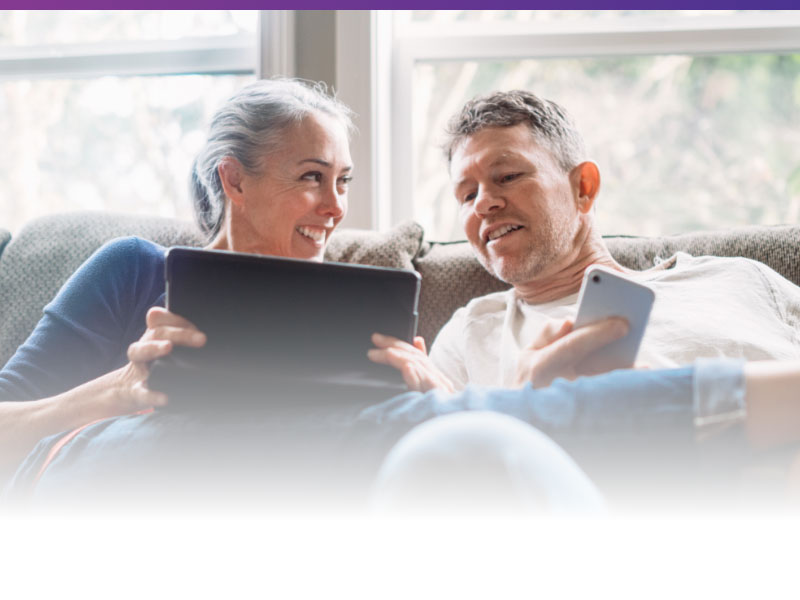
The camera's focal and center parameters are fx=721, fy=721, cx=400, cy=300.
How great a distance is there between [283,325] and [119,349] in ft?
2.02

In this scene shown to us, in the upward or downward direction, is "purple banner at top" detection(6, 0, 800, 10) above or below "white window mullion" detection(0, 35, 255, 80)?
above

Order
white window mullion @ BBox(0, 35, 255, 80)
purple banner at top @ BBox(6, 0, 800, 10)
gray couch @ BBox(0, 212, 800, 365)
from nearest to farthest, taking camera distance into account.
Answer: gray couch @ BBox(0, 212, 800, 365), purple banner at top @ BBox(6, 0, 800, 10), white window mullion @ BBox(0, 35, 255, 80)

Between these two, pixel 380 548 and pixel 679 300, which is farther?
pixel 679 300

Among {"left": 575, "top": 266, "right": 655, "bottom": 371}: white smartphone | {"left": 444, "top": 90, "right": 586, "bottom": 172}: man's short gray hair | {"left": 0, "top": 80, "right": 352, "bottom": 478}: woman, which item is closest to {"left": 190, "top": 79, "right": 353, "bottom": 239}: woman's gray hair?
{"left": 0, "top": 80, "right": 352, "bottom": 478}: woman

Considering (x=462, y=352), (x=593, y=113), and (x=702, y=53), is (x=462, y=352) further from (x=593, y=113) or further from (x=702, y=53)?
(x=702, y=53)

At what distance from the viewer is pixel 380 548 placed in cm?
54

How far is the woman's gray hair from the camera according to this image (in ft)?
4.75

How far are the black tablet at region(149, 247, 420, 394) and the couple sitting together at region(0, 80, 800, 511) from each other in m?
0.03

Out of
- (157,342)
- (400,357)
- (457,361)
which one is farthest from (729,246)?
(157,342)

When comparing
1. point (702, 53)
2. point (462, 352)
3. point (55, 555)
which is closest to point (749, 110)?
point (702, 53)

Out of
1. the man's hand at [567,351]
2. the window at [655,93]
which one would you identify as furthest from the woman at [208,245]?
the window at [655,93]

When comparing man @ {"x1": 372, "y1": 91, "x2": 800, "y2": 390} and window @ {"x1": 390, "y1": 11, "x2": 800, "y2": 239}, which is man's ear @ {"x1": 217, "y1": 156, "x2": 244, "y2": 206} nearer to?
man @ {"x1": 372, "y1": 91, "x2": 800, "y2": 390}

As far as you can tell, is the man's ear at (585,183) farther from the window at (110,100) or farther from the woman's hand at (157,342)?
the window at (110,100)

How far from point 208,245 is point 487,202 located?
0.60m
